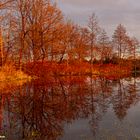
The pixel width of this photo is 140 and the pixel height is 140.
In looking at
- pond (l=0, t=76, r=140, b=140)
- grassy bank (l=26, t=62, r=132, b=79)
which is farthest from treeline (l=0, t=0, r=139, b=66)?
pond (l=0, t=76, r=140, b=140)

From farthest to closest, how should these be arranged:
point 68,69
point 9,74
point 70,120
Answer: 1. point 68,69
2. point 9,74
3. point 70,120

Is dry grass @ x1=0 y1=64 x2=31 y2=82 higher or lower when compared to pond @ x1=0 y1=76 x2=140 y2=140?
higher

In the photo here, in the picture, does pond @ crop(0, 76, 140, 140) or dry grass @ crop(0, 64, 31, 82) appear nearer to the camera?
pond @ crop(0, 76, 140, 140)

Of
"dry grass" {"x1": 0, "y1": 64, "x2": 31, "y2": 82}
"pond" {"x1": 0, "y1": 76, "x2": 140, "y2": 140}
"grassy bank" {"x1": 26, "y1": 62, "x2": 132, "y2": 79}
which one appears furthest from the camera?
"grassy bank" {"x1": 26, "y1": 62, "x2": 132, "y2": 79}

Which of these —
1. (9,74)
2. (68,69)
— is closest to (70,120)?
(9,74)

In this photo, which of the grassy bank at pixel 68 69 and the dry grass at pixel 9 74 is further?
→ the grassy bank at pixel 68 69

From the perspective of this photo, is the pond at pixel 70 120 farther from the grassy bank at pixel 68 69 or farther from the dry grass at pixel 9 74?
the grassy bank at pixel 68 69

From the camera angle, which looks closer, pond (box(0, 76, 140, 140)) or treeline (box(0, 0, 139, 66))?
pond (box(0, 76, 140, 140))

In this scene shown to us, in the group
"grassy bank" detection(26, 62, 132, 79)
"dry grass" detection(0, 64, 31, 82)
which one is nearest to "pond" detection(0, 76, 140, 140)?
"dry grass" detection(0, 64, 31, 82)

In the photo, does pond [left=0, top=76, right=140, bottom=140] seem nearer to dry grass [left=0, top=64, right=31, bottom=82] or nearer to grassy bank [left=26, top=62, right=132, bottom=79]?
dry grass [left=0, top=64, right=31, bottom=82]

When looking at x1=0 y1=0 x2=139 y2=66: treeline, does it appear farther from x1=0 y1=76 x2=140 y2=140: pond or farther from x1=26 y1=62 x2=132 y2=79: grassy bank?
x1=0 y1=76 x2=140 y2=140: pond

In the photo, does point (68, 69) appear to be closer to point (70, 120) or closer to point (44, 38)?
point (44, 38)

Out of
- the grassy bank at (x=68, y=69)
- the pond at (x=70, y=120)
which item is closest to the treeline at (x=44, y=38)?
the grassy bank at (x=68, y=69)

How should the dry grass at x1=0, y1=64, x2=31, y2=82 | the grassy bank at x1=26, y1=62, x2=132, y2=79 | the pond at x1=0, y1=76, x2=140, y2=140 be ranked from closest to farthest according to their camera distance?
1. the pond at x1=0, y1=76, x2=140, y2=140
2. the dry grass at x1=0, y1=64, x2=31, y2=82
3. the grassy bank at x1=26, y1=62, x2=132, y2=79
